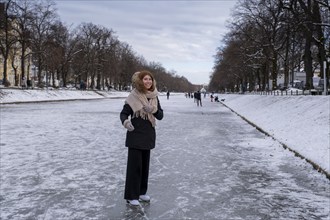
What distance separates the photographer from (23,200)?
6.45 meters

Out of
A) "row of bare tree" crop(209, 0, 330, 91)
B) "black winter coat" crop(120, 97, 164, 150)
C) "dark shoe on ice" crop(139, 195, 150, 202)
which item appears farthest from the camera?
"row of bare tree" crop(209, 0, 330, 91)

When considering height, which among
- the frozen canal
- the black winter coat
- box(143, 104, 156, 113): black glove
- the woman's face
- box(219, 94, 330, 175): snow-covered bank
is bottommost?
Answer: the frozen canal

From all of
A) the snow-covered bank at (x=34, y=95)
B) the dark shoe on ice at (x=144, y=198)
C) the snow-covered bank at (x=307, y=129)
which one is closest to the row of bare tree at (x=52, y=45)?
the snow-covered bank at (x=34, y=95)

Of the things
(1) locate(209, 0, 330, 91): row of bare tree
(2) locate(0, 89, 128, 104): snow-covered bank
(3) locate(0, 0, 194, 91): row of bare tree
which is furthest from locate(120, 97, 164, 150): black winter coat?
(3) locate(0, 0, 194, 91): row of bare tree

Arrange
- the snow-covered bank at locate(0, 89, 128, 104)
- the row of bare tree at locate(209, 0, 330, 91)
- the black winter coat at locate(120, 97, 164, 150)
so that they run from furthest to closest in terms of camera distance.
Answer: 1. the snow-covered bank at locate(0, 89, 128, 104)
2. the row of bare tree at locate(209, 0, 330, 91)
3. the black winter coat at locate(120, 97, 164, 150)

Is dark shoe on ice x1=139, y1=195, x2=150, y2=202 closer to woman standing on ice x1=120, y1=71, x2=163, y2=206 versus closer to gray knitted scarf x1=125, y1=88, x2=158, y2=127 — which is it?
woman standing on ice x1=120, y1=71, x2=163, y2=206

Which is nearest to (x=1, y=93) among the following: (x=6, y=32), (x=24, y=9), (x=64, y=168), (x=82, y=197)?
(x=6, y=32)

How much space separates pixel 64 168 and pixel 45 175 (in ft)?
2.36

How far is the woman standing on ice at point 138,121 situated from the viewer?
5.81 m

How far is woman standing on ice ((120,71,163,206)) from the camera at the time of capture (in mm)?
5809

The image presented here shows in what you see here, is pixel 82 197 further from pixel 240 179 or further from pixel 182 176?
pixel 240 179

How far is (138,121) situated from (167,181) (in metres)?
2.29

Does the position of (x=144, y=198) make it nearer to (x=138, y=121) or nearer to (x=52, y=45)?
(x=138, y=121)

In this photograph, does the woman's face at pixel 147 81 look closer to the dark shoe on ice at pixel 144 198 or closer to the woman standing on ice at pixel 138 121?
the woman standing on ice at pixel 138 121
